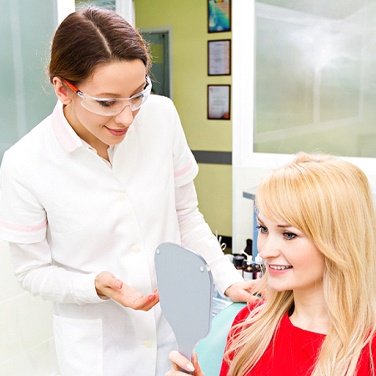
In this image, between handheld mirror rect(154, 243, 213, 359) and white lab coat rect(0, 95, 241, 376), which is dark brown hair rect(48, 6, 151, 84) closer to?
white lab coat rect(0, 95, 241, 376)

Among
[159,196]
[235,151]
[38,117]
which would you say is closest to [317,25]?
[235,151]

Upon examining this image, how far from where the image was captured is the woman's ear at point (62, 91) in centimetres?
122

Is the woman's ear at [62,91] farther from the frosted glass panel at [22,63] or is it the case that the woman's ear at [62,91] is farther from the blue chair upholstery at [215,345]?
the frosted glass panel at [22,63]

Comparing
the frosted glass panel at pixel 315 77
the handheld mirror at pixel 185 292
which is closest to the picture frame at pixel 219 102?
the frosted glass panel at pixel 315 77

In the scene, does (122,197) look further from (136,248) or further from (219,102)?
(219,102)

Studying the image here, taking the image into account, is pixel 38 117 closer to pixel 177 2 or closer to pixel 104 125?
pixel 104 125

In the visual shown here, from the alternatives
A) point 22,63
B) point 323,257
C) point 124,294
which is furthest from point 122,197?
point 22,63

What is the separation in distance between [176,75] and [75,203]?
4.05m

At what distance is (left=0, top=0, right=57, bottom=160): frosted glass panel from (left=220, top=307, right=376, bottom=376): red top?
4.98 ft

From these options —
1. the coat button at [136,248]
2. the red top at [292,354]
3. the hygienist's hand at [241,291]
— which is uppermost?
the coat button at [136,248]

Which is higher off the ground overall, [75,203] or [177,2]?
[177,2]

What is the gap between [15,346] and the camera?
8.03ft

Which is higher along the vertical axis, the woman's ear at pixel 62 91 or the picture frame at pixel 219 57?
the picture frame at pixel 219 57

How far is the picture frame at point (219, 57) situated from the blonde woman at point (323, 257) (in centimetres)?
379
